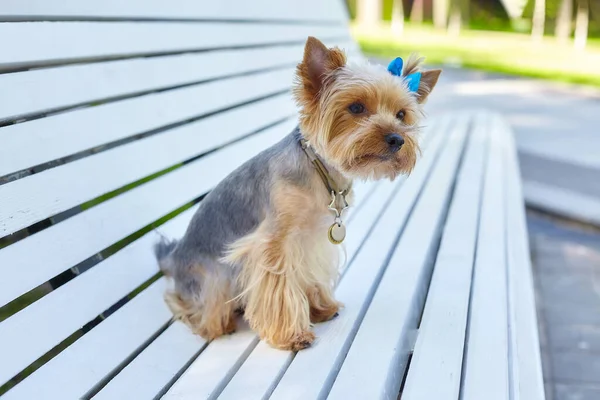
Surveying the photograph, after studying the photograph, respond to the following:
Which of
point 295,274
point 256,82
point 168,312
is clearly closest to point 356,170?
point 295,274

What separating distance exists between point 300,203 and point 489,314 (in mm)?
833

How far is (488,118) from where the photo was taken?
645cm

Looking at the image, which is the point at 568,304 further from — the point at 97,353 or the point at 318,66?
the point at 97,353

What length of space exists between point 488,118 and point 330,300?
448 centimetres

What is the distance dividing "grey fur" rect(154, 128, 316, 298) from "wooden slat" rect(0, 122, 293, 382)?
21 cm

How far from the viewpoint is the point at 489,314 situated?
2402 mm

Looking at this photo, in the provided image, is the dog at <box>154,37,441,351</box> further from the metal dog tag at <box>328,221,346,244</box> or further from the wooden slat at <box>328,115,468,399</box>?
the wooden slat at <box>328,115,468,399</box>

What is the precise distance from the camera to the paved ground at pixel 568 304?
298cm

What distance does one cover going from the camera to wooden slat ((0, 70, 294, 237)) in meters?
1.96

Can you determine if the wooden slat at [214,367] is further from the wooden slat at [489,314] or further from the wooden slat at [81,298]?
the wooden slat at [489,314]

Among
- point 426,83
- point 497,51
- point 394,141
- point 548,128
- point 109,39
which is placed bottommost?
point 497,51

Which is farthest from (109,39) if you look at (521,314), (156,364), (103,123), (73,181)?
(521,314)

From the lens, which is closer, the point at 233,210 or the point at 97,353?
the point at 97,353

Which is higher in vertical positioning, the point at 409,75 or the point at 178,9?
the point at 178,9
